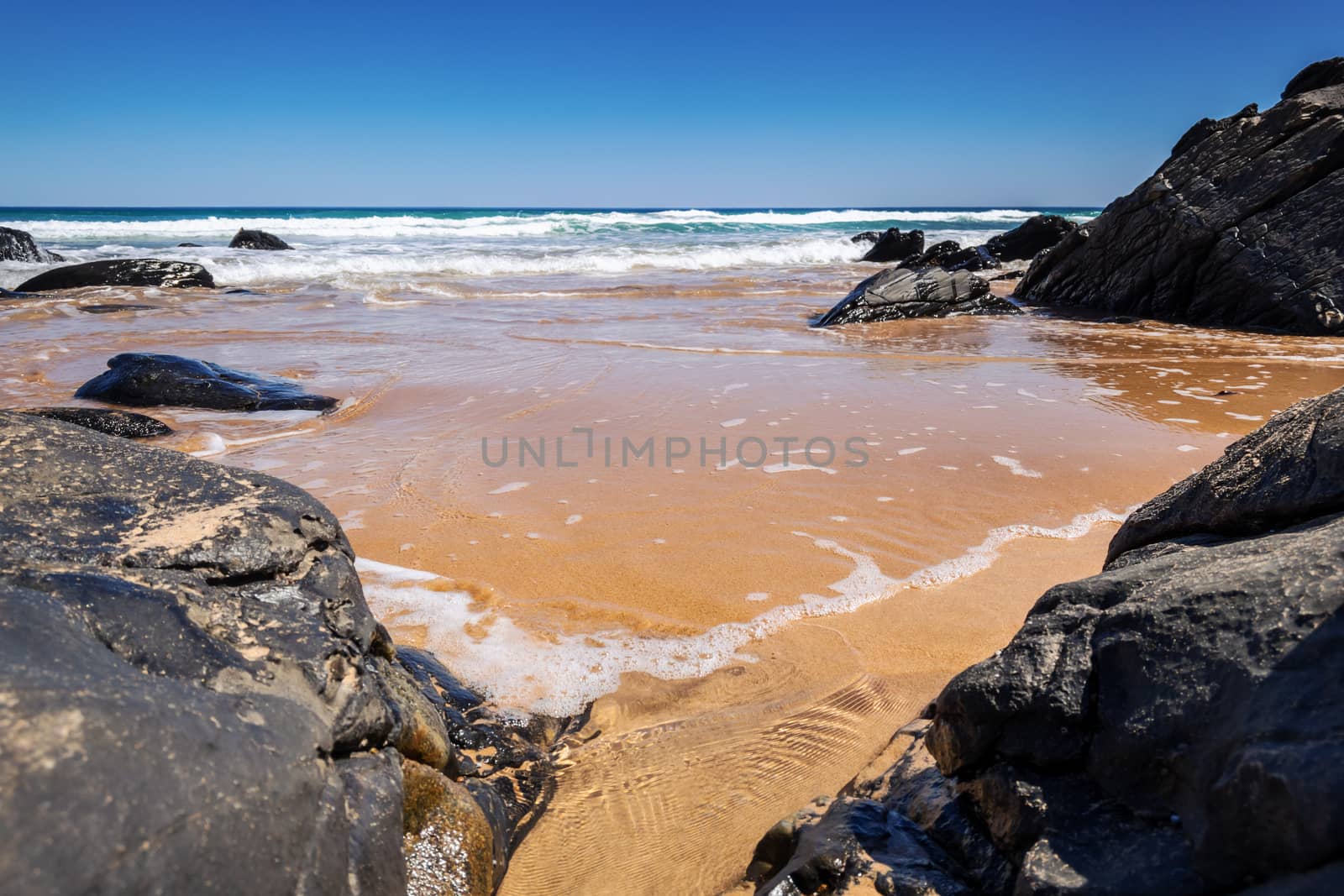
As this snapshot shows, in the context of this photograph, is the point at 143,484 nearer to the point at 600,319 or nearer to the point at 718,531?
the point at 718,531

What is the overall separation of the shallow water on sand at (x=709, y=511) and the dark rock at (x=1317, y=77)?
4439 mm

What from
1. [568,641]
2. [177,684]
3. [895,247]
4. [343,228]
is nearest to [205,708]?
[177,684]

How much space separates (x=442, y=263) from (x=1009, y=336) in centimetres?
1518

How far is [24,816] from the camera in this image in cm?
100

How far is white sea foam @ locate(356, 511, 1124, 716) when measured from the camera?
9.01ft

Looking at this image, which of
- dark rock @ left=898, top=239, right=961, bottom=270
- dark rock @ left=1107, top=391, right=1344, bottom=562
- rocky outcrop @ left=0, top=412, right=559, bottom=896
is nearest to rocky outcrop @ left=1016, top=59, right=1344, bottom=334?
dark rock @ left=898, top=239, right=961, bottom=270

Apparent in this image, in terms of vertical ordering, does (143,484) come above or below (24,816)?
above

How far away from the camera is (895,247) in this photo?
25.1m

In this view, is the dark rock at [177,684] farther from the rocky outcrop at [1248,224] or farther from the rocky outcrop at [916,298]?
the rocky outcrop at [1248,224]

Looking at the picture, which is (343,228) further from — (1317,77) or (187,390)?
(1317,77)

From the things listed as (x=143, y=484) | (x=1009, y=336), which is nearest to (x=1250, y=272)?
(x=1009, y=336)

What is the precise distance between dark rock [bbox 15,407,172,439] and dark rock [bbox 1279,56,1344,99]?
1400 cm

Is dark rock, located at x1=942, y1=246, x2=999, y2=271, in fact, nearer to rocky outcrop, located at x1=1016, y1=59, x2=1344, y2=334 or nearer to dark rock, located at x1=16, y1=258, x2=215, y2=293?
rocky outcrop, located at x1=1016, y1=59, x2=1344, y2=334

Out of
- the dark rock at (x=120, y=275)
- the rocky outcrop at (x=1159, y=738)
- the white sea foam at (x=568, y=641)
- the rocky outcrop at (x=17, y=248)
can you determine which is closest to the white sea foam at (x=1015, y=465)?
the white sea foam at (x=568, y=641)
